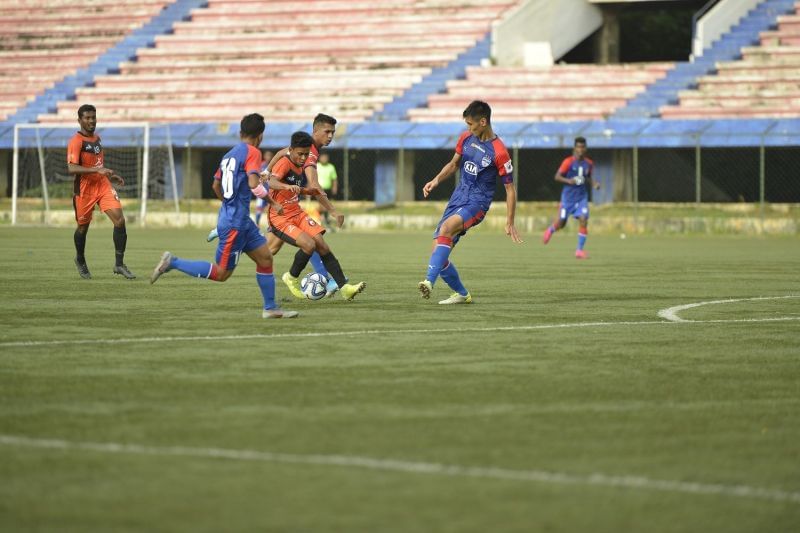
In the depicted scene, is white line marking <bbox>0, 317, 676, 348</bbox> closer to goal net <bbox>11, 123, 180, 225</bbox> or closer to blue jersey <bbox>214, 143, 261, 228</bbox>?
blue jersey <bbox>214, 143, 261, 228</bbox>

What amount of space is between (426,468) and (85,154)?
Result: 12558 mm

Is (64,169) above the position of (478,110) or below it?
below

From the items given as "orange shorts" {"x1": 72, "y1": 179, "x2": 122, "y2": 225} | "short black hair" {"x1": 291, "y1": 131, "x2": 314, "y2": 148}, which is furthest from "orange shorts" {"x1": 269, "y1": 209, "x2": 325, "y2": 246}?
"orange shorts" {"x1": 72, "y1": 179, "x2": 122, "y2": 225}

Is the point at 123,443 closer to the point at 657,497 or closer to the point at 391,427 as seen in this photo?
the point at 391,427

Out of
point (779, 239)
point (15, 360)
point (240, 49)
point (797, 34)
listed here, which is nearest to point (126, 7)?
point (240, 49)

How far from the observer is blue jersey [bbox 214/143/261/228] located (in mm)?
12109

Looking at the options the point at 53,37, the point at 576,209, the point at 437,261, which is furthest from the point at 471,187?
the point at 53,37

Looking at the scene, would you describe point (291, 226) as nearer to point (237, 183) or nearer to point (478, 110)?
point (237, 183)

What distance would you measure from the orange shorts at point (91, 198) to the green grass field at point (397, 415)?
336 cm

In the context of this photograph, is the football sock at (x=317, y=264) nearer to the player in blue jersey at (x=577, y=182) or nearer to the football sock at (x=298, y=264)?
the football sock at (x=298, y=264)

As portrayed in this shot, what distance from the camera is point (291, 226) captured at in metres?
14.1

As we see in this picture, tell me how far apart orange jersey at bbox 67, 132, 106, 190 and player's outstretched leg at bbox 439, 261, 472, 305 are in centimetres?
573

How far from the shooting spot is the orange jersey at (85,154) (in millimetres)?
17453

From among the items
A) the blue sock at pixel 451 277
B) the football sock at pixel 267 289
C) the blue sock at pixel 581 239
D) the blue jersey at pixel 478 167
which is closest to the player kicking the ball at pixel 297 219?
the blue sock at pixel 451 277
